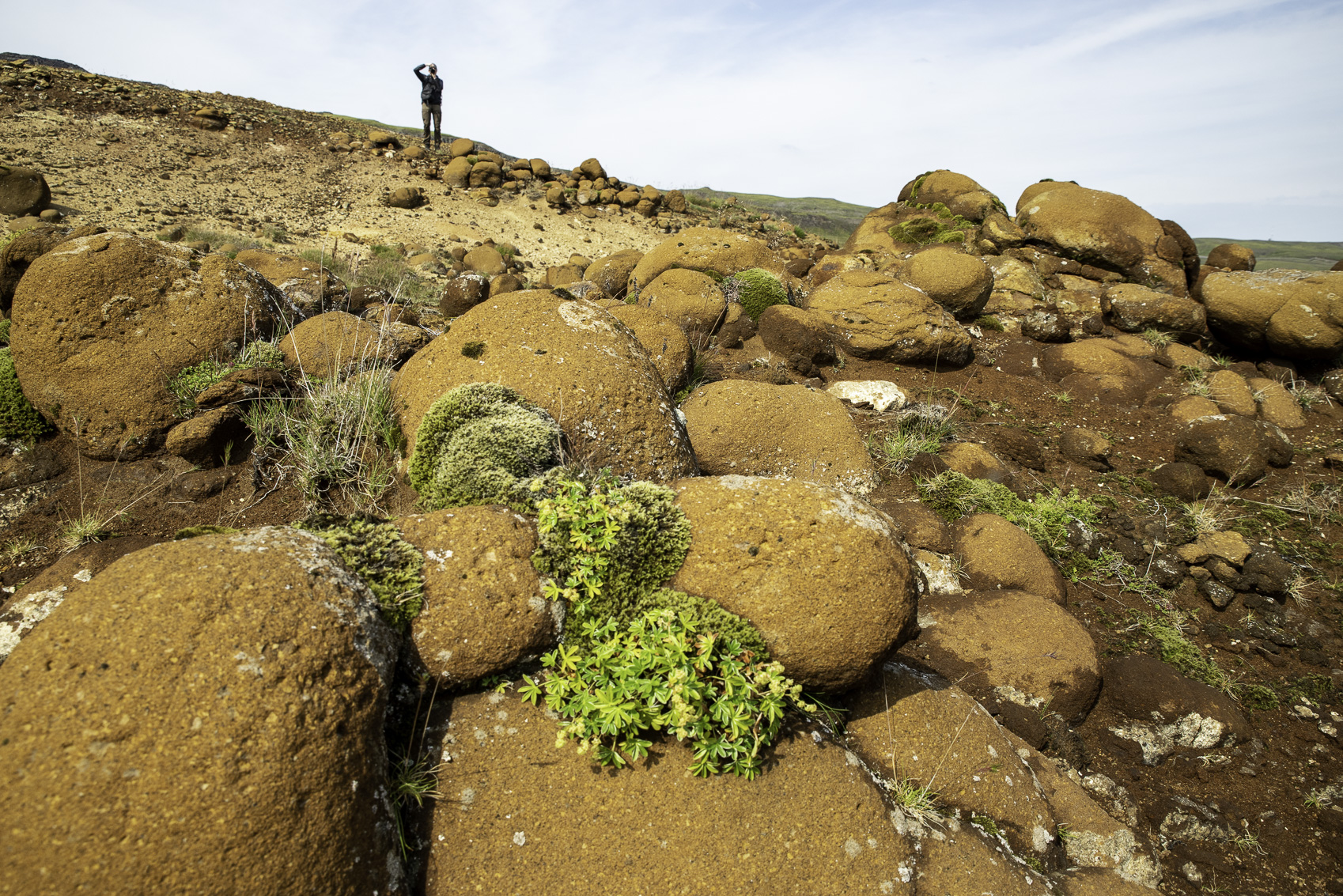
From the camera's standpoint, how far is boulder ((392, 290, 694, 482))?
429 centimetres

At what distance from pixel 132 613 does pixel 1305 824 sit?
646 centimetres

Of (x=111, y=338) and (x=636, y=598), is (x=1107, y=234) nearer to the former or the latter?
(x=636, y=598)

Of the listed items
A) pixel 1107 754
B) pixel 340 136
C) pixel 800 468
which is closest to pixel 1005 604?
pixel 1107 754

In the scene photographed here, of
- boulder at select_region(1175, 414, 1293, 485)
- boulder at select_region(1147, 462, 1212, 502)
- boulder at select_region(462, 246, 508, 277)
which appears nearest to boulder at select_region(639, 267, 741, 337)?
boulder at select_region(1147, 462, 1212, 502)

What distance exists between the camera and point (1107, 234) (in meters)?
12.3

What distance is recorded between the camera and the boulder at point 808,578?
3.03 metres

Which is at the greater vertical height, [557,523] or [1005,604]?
[557,523]

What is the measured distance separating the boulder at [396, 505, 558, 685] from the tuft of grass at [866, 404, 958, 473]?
15.6ft

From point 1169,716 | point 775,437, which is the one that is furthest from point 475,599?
point 1169,716

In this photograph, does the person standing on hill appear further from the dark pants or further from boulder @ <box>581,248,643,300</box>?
boulder @ <box>581,248,643,300</box>

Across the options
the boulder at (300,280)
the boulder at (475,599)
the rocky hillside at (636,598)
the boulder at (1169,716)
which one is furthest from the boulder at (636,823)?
the boulder at (300,280)

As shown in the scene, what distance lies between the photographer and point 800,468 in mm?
6172

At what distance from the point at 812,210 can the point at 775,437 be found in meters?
93.3

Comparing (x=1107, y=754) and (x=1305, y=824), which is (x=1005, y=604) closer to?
(x=1107, y=754)
